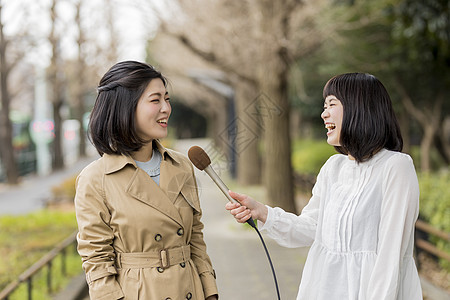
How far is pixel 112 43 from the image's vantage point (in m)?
20.6

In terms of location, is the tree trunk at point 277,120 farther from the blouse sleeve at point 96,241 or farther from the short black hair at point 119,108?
the blouse sleeve at point 96,241

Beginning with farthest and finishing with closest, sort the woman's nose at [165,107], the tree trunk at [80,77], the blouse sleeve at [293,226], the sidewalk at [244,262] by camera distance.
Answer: the tree trunk at [80,77], the sidewalk at [244,262], the blouse sleeve at [293,226], the woman's nose at [165,107]

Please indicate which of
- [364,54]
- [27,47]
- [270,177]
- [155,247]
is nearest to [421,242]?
[270,177]

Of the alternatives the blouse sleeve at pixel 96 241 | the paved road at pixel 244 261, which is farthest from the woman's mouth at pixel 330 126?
the paved road at pixel 244 261

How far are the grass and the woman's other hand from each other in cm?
355

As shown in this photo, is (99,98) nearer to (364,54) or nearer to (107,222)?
(107,222)

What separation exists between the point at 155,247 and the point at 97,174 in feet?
1.22

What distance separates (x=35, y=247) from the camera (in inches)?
291

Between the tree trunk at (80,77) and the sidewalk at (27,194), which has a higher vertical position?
the tree trunk at (80,77)

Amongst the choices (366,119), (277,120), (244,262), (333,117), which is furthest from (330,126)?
(277,120)

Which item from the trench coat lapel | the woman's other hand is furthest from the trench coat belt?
the woman's other hand

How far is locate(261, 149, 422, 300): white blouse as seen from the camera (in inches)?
78.4

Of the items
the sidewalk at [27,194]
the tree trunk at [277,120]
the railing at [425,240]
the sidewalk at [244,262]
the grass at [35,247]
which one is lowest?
the sidewalk at [27,194]

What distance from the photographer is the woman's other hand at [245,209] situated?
87.4 inches
